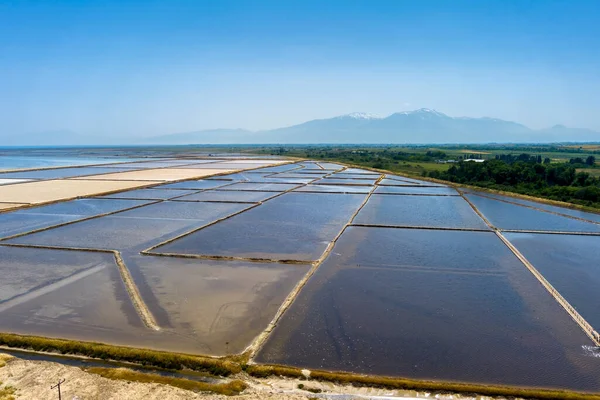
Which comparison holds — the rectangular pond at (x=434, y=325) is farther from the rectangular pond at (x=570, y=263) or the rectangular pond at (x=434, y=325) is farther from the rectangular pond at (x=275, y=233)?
the rectangular pond at (x=275, y=233)

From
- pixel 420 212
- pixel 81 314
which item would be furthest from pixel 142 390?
pixel 420 212

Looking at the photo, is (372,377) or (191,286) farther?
(191,286)

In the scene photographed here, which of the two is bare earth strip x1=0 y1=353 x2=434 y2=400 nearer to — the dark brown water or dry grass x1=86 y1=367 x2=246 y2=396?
dry grass x1=86 y1=367 x2=246 y2=396

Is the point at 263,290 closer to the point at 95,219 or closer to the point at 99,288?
the point at 99,288

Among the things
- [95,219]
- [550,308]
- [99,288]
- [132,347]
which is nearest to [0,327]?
[99,288]

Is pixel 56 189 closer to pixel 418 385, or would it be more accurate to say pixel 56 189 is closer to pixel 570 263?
pixel 418 385

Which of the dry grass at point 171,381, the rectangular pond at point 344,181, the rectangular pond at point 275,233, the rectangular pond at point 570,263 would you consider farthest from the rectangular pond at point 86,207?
the rectangular pond at point 570,263
